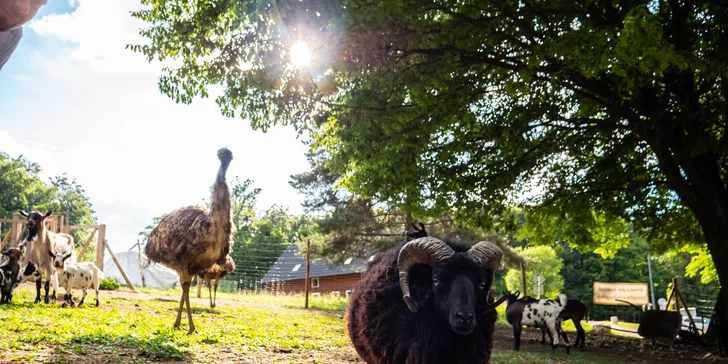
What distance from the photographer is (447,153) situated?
1433cm

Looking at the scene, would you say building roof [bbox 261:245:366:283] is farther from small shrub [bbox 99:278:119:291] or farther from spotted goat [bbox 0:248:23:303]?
spotted goat [bbox 0:248:23:303]

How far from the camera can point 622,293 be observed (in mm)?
20469

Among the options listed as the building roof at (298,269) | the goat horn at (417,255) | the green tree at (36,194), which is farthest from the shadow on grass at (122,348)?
the green tree at (36,194)

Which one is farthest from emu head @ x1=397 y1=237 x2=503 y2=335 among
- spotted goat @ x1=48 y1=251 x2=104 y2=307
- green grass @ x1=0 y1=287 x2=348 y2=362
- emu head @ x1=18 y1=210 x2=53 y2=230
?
emu head @ x1=18 y1=210 x2=53 y2=230

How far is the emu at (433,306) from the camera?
5.01 m

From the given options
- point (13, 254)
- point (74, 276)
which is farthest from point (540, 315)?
point (13, 254)

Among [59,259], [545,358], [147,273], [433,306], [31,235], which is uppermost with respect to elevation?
[31,235]

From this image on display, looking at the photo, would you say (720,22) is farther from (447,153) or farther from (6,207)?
(6,207)

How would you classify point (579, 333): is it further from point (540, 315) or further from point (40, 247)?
point (40, 247)

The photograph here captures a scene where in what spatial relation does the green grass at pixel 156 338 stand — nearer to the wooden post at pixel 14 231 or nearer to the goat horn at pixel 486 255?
the goat horn at pixel 486 255

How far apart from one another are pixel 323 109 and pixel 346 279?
30.0 m

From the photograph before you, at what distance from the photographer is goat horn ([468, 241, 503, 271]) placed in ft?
17.2

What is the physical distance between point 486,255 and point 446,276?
511 mm

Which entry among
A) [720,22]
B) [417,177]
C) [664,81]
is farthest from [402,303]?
[664,81]
